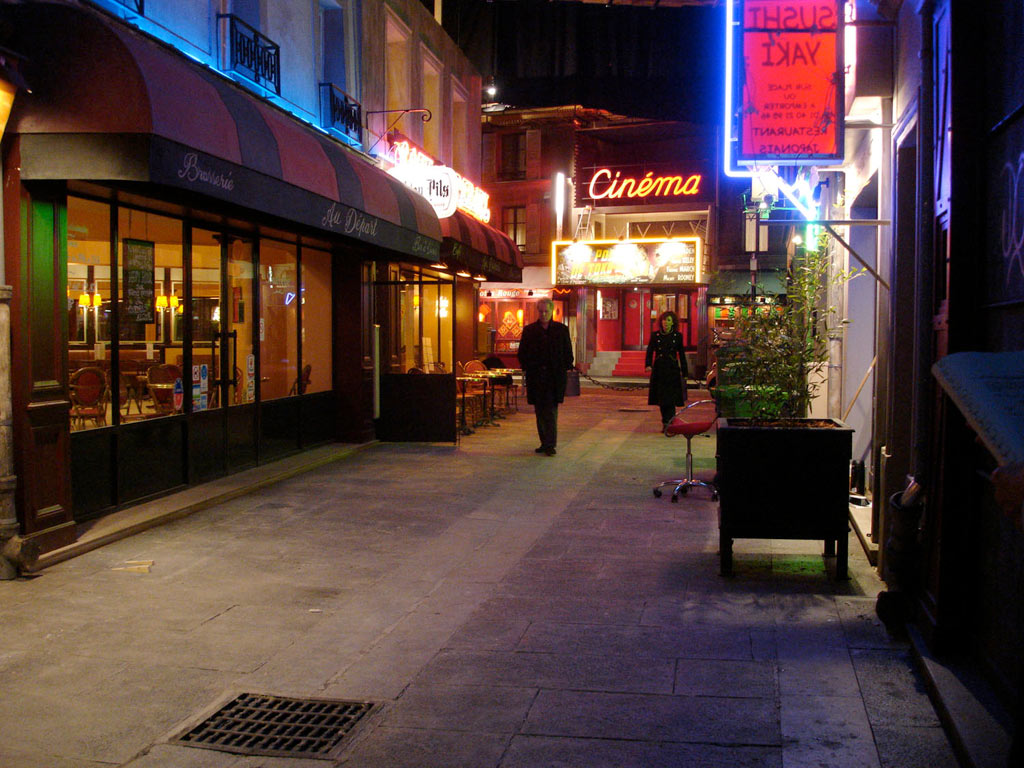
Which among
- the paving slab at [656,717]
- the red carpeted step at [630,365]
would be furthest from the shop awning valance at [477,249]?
the red carpeted step at [630,365]

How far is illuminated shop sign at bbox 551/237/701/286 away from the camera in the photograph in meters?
26.7

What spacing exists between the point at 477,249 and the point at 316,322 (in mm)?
4465

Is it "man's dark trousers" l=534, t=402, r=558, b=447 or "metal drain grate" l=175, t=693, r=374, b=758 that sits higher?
"man's dark trousers" l=534, t=402, r=558, b=447

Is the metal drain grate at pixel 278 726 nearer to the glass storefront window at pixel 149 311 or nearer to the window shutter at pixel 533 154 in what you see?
the glass storefront window at pixel 149 311

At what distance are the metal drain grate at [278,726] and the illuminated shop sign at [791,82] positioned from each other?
18.4 feet

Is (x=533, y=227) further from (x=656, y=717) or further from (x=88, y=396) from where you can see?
(x=656, y=717)

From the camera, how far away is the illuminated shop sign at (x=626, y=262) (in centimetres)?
2666

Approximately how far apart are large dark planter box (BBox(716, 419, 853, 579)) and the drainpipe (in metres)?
0.85

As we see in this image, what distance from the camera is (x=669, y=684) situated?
4391 millimetres

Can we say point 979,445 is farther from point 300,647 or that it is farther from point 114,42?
point 114,42

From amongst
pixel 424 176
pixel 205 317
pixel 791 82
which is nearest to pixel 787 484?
pixel 791 82

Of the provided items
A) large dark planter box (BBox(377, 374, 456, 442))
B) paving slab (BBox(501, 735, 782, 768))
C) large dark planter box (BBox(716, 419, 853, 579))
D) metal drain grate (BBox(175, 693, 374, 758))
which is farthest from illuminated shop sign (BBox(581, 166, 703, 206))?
paving slab (BBox(501, 735, 782, 768))

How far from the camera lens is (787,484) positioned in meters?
6.21

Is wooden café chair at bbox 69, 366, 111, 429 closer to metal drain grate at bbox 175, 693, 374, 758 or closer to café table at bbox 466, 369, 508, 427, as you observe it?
metal drain grate at bbox 175, 693, 374, 758
